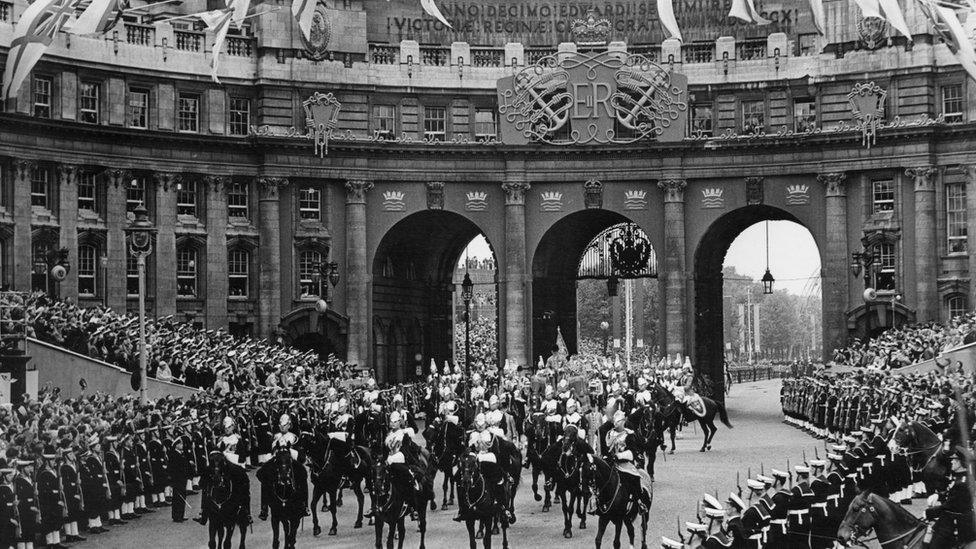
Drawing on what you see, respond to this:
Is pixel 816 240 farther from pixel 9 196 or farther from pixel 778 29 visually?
pixel 9 196

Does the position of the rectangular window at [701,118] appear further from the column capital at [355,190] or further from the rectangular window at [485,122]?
the column capital at [355,190]

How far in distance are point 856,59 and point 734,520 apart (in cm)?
4540

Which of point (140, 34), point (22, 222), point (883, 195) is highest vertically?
point (140, 34)

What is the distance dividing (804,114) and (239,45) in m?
27.2

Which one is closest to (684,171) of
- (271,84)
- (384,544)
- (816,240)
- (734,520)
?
(816,240)

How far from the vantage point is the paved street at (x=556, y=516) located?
1166 inches

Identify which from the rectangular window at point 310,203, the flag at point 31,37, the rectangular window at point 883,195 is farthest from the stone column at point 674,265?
the flag at point 31,37

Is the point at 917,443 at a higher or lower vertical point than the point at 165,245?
lower

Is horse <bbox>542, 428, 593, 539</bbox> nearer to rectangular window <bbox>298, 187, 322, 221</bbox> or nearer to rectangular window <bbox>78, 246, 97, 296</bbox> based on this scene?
rectangular window <bbox>78, 246, 97, 296</bbox>

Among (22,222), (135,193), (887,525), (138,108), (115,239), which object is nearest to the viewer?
(887,525)

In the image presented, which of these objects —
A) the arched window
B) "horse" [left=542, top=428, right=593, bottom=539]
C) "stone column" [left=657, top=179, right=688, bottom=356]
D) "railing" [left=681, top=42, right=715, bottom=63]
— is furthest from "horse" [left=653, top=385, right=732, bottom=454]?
the arched window

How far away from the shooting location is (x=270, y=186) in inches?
2461

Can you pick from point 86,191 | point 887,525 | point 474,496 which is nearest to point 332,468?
point 474,496

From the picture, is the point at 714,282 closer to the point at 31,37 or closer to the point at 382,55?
the point at 382,55
